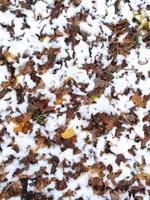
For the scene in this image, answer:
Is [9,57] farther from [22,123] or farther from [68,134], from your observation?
[68,134]

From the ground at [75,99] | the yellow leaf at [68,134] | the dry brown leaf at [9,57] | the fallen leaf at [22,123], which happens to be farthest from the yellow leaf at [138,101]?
the dry brown leaf at [9,57]

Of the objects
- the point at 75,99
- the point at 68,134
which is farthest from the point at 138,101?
the point at 68,134

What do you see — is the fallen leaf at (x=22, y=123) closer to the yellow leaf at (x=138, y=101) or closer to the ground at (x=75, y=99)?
the ground at (x=75, y=99)

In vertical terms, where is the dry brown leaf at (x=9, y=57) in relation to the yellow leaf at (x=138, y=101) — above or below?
above

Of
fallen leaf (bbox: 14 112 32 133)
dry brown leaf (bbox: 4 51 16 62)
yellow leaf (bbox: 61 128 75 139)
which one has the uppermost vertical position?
dry brown leaf (bbox: 4 51 16 62)

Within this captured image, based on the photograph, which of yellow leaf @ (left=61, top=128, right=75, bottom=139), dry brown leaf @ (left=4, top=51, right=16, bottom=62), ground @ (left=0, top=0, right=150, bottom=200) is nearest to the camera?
ground @ (left=0, top=0, right=150, bottom=200)

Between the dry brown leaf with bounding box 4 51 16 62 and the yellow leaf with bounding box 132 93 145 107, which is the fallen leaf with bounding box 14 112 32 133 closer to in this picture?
the dry brown leaf with bounding box 4 51 16 62

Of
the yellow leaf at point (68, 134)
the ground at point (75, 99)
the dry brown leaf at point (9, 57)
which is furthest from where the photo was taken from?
the dry brown leaf at point (9, 57)

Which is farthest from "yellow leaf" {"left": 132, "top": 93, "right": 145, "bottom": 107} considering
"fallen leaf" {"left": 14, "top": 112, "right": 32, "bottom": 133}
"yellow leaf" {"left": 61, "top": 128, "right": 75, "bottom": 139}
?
"fallen leaf" {"left": 14, "top": 112, "right": 32, "bottom": 133}
